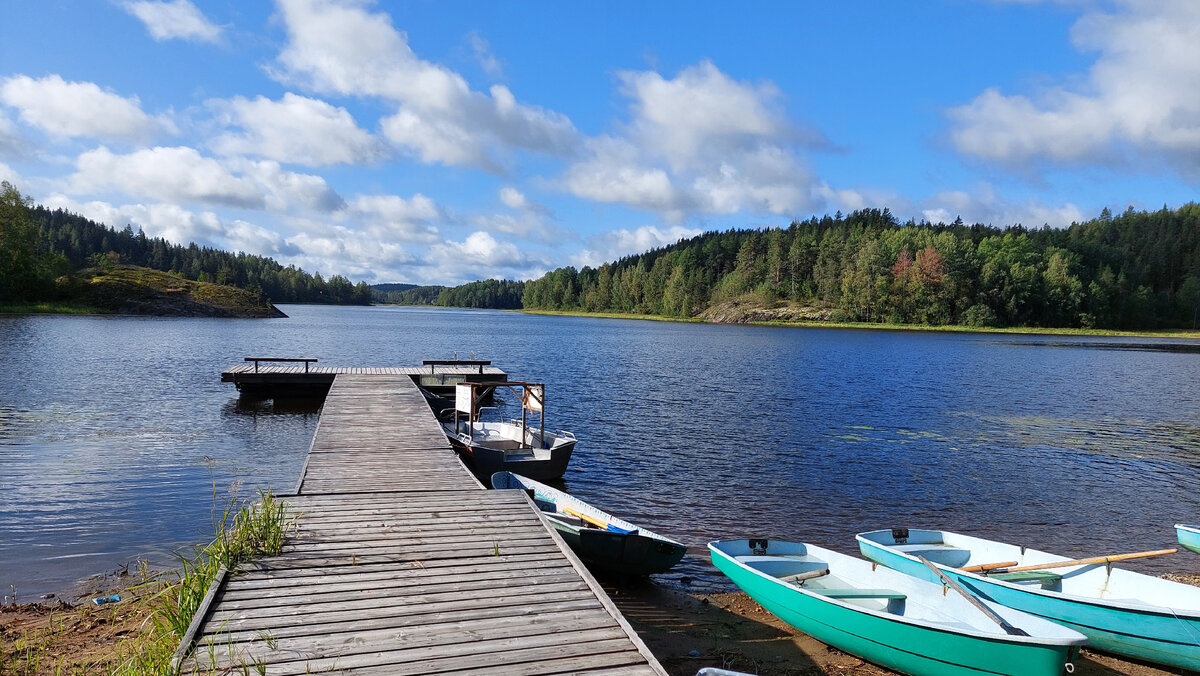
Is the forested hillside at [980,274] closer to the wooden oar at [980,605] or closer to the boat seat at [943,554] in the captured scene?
the boat seat at [943,554]

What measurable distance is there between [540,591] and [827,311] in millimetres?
130317

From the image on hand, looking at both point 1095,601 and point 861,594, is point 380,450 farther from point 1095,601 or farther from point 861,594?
point 1095,601

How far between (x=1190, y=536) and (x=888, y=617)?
30.7ft

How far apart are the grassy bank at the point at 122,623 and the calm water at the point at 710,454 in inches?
64.8

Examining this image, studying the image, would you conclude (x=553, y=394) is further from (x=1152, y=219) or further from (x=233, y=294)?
(x=1152, y=219)

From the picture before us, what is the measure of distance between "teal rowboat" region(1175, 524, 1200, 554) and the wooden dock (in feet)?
40.6

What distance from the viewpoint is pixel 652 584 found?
11.0 metres

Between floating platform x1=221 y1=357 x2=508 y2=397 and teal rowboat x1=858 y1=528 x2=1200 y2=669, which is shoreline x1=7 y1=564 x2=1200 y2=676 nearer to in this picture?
teal rowboat x1=858 y1=528 x2=1200 y2=669

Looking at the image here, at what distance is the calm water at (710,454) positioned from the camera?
43.5ft

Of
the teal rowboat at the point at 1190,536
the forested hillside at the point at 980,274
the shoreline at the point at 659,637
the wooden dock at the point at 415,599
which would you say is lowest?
the shoreline at the point at 659,637

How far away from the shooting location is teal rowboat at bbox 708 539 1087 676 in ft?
21.7

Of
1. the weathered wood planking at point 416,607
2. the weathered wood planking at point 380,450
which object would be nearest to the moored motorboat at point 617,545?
the weathered wood planking at point 416,607

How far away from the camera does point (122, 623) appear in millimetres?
7965

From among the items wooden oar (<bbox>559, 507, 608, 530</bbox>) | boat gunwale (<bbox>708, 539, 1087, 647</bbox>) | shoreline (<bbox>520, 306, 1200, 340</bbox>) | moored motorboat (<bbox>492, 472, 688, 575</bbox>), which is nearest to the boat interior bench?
boat gunwale (<bbox>708, 539, 1087, 647</bbox>)
